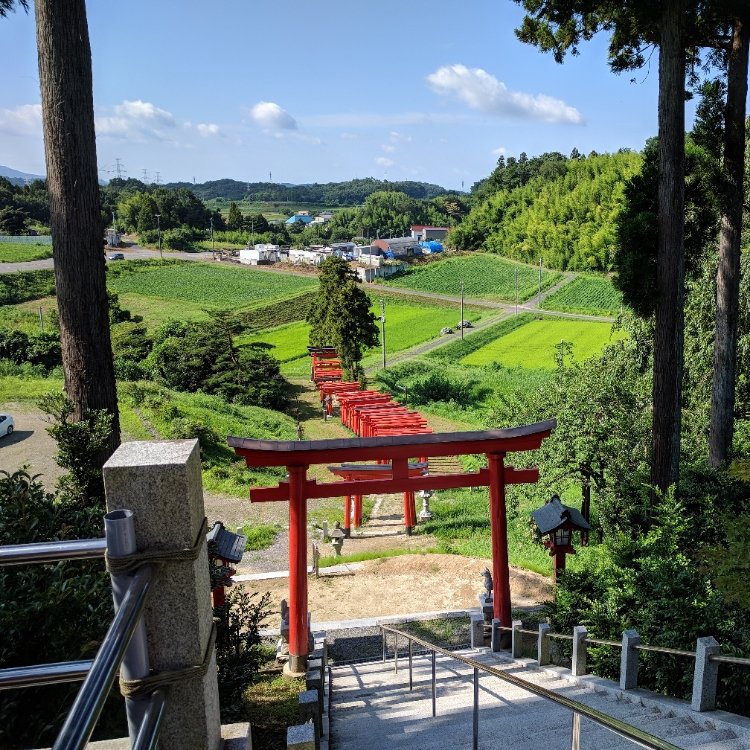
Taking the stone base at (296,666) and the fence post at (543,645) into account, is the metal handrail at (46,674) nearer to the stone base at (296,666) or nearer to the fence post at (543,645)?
the fence post at (543,645)

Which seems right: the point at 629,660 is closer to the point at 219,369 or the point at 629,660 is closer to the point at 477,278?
the point at 219,369

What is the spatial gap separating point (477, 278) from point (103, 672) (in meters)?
75.2

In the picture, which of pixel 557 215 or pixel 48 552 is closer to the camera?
pixel 48 552

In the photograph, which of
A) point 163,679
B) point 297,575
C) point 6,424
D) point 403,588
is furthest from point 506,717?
point 6,424

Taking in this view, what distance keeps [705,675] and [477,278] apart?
71456 mm

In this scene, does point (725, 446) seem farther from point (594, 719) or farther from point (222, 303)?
point (222, 303)

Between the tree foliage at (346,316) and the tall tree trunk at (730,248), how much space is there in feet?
64.2

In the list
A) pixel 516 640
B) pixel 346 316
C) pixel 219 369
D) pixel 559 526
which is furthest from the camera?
pixel 219 369

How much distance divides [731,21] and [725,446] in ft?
22.8

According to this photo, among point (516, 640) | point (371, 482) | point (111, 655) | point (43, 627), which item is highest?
point (111, 655)

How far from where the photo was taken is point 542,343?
4550cm

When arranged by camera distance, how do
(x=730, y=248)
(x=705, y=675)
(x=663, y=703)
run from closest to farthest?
(x=705, y=675) < (x=663, y=703) < (x=730, y=248)

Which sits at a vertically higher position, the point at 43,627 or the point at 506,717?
the point at 43,627

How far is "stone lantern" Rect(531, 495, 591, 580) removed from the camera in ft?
31.6
